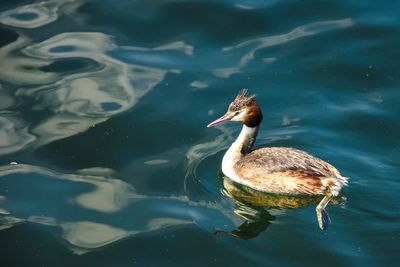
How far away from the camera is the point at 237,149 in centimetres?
895

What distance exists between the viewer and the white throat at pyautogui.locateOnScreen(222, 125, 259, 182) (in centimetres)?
888

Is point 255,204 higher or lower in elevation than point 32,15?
lower

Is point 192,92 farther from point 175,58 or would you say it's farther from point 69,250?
point 69,250

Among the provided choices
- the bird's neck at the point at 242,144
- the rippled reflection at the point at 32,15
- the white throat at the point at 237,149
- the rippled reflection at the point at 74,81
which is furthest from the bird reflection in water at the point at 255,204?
the rippled reflection at the point at 32,15

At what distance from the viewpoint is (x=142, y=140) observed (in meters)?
9.41

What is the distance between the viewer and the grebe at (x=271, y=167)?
27.7 ft

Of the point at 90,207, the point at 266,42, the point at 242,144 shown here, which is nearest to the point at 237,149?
the point at 242,144

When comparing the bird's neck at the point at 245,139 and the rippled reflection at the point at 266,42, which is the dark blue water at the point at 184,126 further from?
the bird's neck at the point at 245,139

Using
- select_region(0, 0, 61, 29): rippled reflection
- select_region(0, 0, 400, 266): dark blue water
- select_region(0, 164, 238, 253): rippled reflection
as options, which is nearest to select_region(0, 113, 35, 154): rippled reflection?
select_region(0, 0, 400, 266): dark blue water

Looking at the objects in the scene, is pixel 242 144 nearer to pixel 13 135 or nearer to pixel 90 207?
pixel 90 207

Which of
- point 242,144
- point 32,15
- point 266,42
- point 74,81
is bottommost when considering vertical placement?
point 242,144

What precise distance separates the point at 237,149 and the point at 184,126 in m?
0.91

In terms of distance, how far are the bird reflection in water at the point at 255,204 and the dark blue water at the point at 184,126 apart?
21mm

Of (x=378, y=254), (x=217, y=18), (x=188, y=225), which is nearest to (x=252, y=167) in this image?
→ (x=188, y=225)
